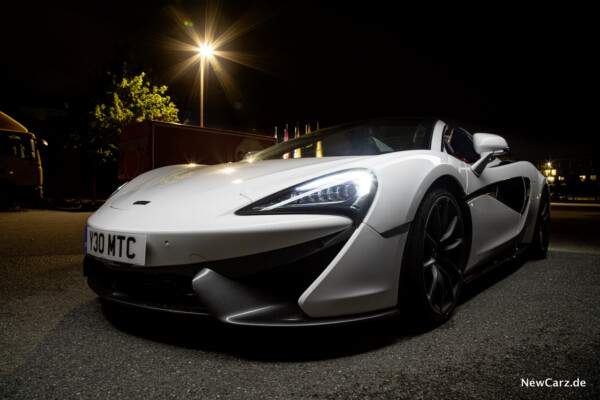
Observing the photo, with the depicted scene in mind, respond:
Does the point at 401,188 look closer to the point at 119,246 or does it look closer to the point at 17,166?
the point at 119,246

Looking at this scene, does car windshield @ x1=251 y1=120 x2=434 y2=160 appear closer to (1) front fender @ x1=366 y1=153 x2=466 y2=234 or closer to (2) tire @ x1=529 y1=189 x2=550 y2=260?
(1) front fender @ x1=366 y1=153 x2=466 y2=234

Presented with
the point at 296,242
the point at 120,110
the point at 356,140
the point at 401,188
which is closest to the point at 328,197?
the point at 296,242

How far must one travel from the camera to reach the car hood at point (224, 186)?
191 centimetres

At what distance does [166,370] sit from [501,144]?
7.42 ft

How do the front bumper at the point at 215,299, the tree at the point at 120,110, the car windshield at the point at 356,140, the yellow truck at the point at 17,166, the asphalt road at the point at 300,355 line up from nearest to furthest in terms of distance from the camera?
the asphalt road at the point at 300,355 < the front bumper at the point at 215,299 < the car windshield at the point at 356,140 < the yellow truck at the point at 17,166 < the tree at the point at 120,110

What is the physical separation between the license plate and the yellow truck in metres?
13.1

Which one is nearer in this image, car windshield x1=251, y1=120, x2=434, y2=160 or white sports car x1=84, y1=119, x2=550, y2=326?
white sports car x1=84, y1=119, x2=550, y2=326

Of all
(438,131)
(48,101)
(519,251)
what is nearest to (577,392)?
(438,131)

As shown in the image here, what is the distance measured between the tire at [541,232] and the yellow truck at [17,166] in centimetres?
1382

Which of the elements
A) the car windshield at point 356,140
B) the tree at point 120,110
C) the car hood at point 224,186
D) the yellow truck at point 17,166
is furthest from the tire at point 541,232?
the tree at point 120,110

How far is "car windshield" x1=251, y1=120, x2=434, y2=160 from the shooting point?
3.10 m

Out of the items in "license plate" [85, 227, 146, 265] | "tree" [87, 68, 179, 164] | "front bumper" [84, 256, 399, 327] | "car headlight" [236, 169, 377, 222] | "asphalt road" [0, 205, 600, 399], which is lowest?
"asphalt road" [0, 205, 600, 399]

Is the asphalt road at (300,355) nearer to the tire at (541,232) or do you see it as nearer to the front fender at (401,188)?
the front fender at (401,188)

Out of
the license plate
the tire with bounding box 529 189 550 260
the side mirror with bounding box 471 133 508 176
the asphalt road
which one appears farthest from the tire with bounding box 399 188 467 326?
the tire with bounding box 529 189 550 260
